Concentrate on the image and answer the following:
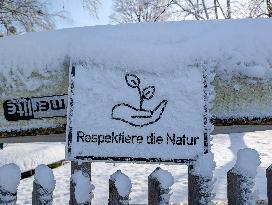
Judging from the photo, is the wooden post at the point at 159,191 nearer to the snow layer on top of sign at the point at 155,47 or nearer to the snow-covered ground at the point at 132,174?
the snow layer on top of sign at the point at 155,47

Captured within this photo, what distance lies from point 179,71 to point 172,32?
8.7 inches

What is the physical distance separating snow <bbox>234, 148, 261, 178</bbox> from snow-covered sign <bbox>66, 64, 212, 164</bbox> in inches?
6.3

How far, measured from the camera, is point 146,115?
1.76m

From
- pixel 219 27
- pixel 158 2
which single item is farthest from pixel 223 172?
pixel 158 2

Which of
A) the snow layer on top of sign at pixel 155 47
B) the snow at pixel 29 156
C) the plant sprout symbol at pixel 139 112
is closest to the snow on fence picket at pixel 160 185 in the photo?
the plant sprout symbol at pixel 139 112

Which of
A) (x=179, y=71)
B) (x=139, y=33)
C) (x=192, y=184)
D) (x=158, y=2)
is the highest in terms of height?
(x=158, y=2)

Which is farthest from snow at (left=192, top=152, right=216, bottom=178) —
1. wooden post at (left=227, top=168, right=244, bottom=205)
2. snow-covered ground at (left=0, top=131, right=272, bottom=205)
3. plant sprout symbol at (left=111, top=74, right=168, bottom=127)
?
snow-covered ground at (left=0, top=131, right=272, bottom=205)

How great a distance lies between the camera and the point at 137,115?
5.79 feet

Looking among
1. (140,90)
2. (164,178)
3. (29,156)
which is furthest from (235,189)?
(29,156)

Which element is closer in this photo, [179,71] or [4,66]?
[179,71]

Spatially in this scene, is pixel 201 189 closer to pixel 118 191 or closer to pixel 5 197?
pixel 118 191

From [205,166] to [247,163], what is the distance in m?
0.18

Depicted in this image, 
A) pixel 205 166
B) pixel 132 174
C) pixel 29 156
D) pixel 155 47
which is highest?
pixel 155 47

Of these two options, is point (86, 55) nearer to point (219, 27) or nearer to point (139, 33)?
point (139, 33)
